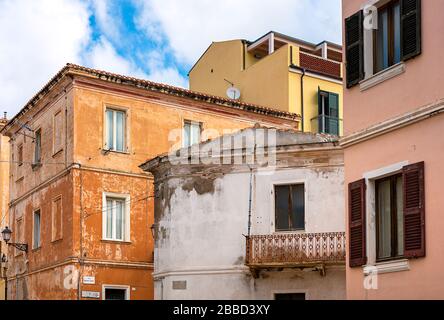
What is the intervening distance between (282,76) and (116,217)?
1210 centimetres

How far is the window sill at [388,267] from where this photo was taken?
14.1 meters

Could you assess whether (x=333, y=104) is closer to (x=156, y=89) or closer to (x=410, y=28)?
(x=156, y=89)

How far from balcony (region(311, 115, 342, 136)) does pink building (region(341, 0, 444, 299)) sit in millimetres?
23361

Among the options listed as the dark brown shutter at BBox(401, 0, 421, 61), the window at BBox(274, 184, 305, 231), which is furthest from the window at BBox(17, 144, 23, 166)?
the dark brown shutter at BBox(401, 0, 421, 61)

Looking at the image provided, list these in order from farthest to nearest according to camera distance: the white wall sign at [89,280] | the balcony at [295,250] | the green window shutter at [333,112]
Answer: the green window shutter at [333,112], the white wall sign at [89,280], the balcony at [295,250]

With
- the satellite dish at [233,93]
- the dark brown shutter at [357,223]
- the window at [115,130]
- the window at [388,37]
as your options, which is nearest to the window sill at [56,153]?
the window at [115,130]

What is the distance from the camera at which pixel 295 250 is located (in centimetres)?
2273

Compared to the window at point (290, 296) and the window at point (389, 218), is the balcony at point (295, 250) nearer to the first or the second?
the window at point (290, 296)

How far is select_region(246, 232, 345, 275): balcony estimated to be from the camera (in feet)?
73.5

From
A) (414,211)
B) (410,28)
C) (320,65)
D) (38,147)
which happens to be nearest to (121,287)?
(38,147)

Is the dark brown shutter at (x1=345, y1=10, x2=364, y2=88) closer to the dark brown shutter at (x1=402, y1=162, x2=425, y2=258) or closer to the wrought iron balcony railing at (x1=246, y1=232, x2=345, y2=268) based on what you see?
the dark brown shutter at (x1=402, y1=162, x2=425, y2=258)

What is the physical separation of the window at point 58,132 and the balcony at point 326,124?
12.5 meters

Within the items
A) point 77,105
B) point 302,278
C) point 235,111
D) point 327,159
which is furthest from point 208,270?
point 235,111
